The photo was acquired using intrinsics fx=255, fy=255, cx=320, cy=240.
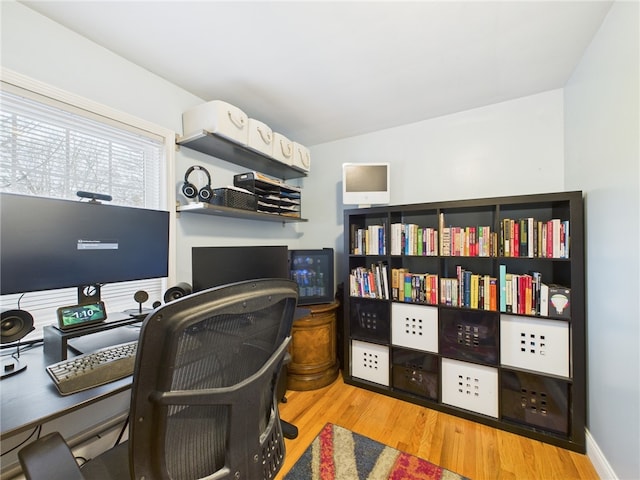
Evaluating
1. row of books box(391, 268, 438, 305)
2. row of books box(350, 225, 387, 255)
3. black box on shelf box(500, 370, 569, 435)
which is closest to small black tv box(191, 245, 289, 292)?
row of books box(350, 225, 387, 255)

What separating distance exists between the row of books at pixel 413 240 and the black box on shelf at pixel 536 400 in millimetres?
965

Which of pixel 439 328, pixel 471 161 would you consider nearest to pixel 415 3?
pixel 471 161

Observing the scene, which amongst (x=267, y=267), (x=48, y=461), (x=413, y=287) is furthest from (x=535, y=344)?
(x=48, y=461)

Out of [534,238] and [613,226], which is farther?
[534,238]

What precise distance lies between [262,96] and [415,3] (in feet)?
3.77

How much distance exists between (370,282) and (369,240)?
366 mm

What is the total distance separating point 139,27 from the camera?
Answer: 4.34 ft

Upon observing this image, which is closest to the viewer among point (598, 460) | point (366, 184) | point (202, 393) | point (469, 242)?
point (202, 393)

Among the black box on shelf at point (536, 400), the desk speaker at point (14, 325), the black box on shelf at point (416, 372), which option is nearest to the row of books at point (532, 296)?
the black box on shelf at point (536, 400)

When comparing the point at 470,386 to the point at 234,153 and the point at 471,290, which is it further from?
the point at 234,153

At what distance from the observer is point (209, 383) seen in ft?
2.22

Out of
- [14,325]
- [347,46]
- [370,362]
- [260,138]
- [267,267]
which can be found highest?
[347,46]

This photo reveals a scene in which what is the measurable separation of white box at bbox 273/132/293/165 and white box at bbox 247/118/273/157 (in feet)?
0.16

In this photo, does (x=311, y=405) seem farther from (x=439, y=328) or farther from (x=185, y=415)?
(x=185, y=415)
